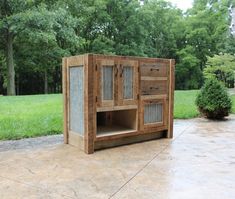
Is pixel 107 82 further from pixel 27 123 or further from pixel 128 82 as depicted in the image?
pixel 27 123

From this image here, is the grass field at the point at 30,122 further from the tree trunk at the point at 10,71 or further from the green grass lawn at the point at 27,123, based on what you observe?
the tree trunk at the point at 10,71

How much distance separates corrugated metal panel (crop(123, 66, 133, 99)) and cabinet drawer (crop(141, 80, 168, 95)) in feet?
0.71

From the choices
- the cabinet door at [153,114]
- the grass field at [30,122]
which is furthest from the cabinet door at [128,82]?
the grass field at [30,122]

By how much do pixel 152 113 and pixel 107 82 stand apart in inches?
37.9

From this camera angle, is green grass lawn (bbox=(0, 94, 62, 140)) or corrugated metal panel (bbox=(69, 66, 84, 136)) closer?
corrugated metal panel (bbox=(69, 66, 84, 136))

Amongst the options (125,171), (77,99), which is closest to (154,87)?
(77,99)

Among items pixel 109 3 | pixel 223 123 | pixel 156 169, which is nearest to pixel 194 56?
pixel 109 3

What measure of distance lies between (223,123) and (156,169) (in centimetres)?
343

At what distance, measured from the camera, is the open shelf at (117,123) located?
12.9 feet

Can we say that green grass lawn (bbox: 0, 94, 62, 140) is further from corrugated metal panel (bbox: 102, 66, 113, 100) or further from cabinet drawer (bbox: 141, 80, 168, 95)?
cabinet drawer (bbox: 141, 80, 168, 95)

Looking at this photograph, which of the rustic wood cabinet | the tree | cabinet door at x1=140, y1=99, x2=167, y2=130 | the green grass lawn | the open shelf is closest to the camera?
the rustic wood cabinet

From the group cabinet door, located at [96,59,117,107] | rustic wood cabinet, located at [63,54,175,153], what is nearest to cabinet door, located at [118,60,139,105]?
rustic wood cabinet, located at [63,54,175,153]

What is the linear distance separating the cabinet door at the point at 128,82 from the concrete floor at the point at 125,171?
2.15ft

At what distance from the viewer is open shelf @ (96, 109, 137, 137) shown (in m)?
3.95
